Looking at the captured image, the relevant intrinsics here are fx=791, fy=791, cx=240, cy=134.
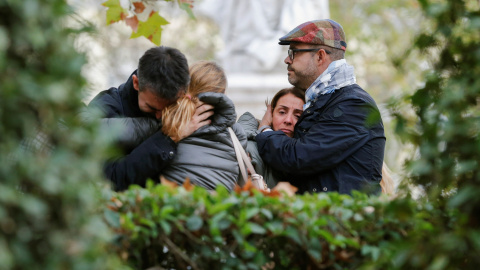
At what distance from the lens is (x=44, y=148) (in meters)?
2.55

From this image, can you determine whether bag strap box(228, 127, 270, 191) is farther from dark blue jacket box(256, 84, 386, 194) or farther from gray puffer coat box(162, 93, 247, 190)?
dark blue jacket box(256, 84, 386, 194)

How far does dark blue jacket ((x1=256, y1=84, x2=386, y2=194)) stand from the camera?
15.3ft

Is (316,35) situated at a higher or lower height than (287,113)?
higher

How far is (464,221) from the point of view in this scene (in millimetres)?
2895

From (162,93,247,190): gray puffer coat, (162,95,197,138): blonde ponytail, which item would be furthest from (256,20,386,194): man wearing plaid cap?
(162,95,197,138): blonde ponytail

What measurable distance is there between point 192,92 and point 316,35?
3.52 ft

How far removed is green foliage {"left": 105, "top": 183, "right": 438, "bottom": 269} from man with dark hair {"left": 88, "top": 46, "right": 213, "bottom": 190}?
863 millimetres

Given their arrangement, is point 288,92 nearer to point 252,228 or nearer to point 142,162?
point 142,162

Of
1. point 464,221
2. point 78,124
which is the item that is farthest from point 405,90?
point 78,124

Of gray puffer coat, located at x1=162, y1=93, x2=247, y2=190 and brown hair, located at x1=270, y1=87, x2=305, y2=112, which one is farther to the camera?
brown hair, located at x1=270, y1=87, x2=305, y2=112

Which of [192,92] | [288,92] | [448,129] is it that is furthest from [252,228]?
[288,92]

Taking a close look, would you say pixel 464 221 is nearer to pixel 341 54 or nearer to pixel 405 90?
pixel 405 90

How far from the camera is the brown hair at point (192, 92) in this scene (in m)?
4.29

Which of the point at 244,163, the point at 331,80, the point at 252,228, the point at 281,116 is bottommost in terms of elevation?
the point at 252,228
